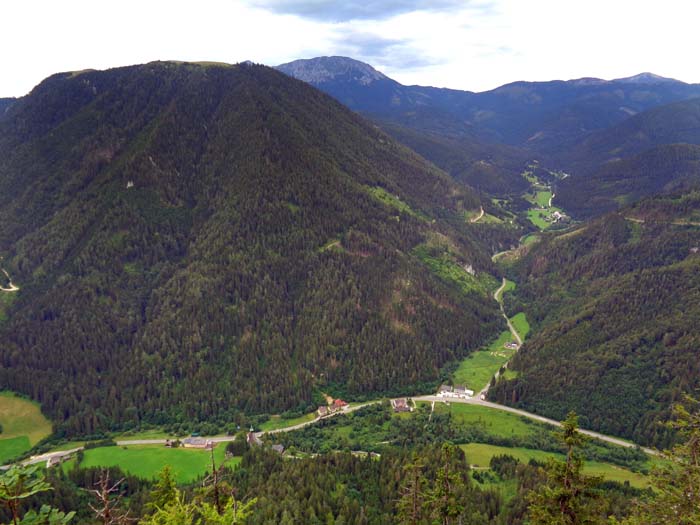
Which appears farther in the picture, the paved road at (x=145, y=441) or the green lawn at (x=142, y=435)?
the green lawn at (x=142, y=435)

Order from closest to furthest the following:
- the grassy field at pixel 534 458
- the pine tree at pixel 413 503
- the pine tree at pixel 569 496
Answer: the pine tree at pixel 569 496
the pine tree at pixel 413 503
the grassy field at pixel 534 458

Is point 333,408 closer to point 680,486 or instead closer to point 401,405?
point 401,405

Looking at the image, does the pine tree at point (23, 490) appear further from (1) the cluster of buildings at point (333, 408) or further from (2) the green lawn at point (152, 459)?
(1) the cluster of buildings at point (333, 408)

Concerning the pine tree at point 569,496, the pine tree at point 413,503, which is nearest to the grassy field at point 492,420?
the pine tree at point 413,503

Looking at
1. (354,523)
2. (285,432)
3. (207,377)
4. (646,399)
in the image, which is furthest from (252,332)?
(646,399)

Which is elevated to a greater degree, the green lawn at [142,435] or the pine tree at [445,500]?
the pine tree at [445,500]

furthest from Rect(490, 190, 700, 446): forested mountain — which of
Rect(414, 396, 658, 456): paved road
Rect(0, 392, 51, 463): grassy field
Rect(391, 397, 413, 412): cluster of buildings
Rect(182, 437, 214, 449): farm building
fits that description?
Rect(0, 392, 51, 463): grassy field

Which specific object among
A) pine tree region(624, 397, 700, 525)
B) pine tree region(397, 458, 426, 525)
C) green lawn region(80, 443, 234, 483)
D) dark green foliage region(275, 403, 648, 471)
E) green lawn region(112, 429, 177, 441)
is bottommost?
green lawn region(112, 429, 177, 441)

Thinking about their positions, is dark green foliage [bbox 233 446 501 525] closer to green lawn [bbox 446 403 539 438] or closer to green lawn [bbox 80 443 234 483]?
green lawn [bbox 80 443 234 483]
